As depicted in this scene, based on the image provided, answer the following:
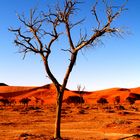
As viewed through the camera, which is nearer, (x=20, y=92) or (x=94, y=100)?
(x=94, y=100)

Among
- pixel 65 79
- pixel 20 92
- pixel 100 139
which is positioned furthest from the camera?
pixel 20 92

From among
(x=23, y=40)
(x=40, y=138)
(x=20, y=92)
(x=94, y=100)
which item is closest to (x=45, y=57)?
(x=23, y=40)

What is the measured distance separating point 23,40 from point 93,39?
3.78 m

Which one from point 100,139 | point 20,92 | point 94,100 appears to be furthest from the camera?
point 20,92

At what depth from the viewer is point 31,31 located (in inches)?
820

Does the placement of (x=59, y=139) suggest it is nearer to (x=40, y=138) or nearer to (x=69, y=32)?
(x=40, y=138)

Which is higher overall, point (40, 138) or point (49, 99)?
point (49, 99)

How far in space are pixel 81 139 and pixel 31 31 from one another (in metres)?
6.59

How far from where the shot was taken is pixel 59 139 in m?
20.1

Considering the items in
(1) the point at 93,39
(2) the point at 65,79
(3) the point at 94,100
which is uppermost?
(3) the point at 94,100

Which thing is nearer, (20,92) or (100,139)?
(100,139)

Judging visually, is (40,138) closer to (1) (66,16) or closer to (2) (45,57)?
(2) (45,57)

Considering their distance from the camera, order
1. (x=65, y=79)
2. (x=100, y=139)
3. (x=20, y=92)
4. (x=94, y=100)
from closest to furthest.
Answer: (x=65, y=79) → (x=100, y=139) → (x=94, y=100) → (x=20, y=92)

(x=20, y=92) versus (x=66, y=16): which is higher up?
(x=20, y=92)
